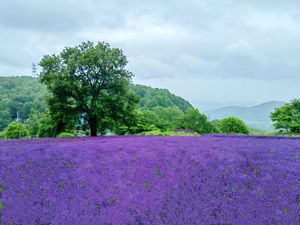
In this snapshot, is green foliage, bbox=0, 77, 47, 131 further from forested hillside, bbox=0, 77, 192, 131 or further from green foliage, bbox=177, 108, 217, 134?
green foliage, bbox=177, 108, 217, 134

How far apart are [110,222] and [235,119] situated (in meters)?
37.7

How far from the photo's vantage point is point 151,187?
6.71 metres

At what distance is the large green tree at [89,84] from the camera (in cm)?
2014

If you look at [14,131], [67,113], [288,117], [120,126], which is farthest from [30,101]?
[288,117]

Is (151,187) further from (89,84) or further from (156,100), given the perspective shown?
(156,100)

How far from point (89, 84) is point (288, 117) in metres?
28.3

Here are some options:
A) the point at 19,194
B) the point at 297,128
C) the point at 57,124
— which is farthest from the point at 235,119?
the point at 19,194

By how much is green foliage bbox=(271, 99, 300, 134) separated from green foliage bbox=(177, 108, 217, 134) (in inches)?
352

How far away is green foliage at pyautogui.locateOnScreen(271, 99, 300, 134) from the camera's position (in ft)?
119

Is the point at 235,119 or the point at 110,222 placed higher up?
the point at 235,119

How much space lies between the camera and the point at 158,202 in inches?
238

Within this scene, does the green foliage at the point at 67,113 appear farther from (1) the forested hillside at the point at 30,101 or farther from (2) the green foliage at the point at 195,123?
(2) the green foliage at the point at 195,123

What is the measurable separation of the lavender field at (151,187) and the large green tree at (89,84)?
1137 centimetres

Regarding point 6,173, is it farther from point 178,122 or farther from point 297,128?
point 297,128
